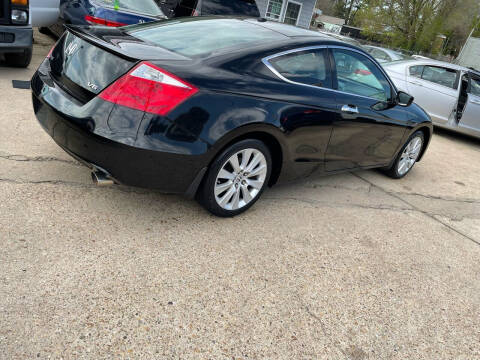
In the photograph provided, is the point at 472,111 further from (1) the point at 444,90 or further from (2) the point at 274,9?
(2) the point at 274,9

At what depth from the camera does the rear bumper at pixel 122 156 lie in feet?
8.23

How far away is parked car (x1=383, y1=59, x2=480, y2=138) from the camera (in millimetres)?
8383

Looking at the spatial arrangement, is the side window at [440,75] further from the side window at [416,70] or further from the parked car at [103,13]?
the parked car at [103,13]

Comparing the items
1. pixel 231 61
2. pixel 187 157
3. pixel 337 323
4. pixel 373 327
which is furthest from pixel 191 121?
pixel 373 327

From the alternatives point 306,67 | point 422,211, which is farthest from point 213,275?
point 422,211

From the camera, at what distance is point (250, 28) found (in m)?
3.49

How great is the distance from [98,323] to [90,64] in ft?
5.54

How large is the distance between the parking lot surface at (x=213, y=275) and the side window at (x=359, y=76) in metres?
1.14

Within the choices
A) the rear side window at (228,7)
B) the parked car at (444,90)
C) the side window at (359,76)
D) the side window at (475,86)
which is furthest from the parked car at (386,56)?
the side window at (359,76)

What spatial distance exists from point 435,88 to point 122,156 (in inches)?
307

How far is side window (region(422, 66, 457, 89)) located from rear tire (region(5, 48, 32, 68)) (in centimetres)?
747

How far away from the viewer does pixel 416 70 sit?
8.49 metres

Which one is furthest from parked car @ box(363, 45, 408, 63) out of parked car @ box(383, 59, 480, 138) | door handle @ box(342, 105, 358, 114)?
door handle @ box(342, 105, 358, 114)

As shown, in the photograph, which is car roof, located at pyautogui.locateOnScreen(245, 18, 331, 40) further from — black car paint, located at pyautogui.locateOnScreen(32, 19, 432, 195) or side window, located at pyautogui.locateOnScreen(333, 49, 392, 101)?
side window, located at pyautogui.locateOnScreen(333, 49, 392, 101)
